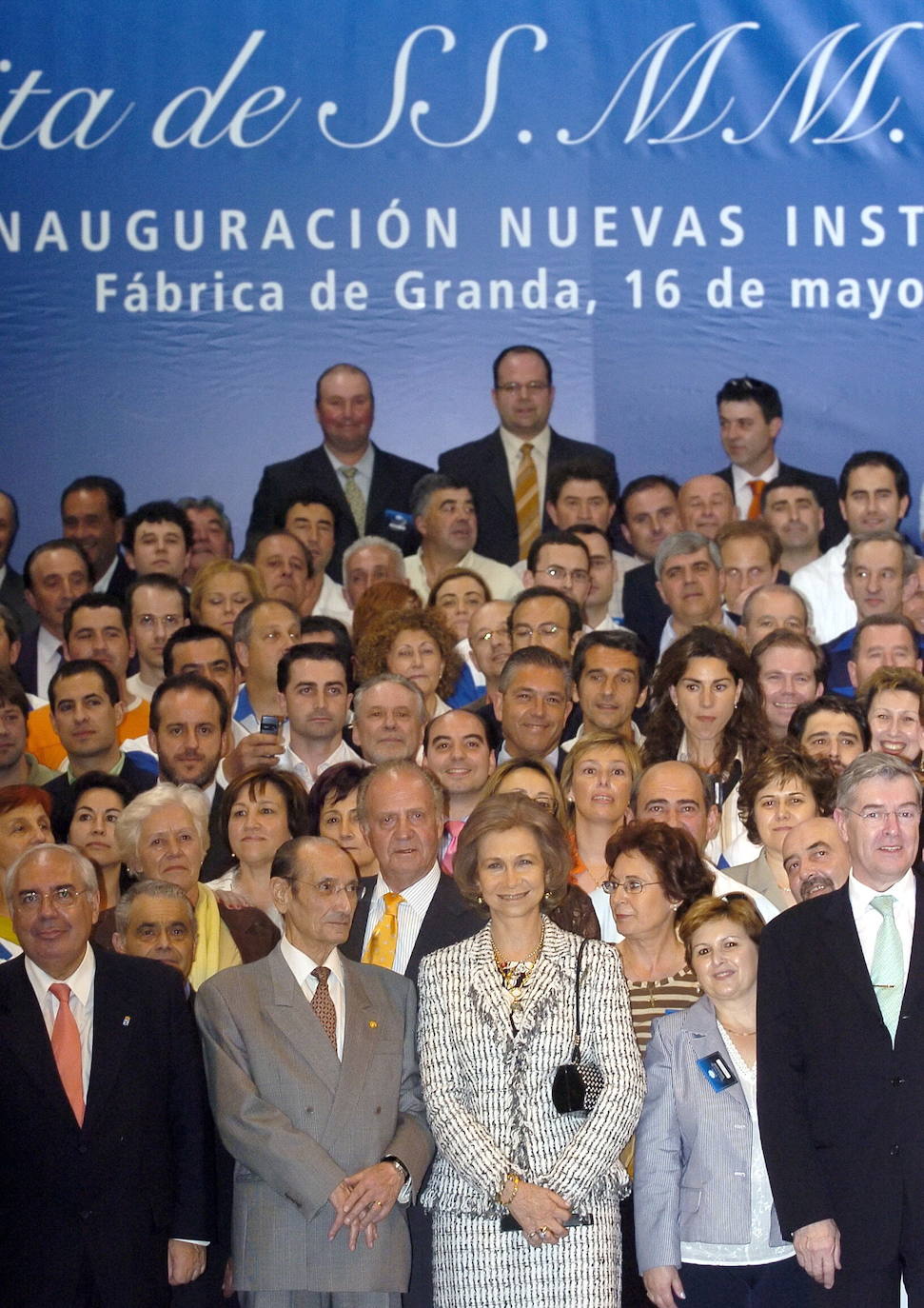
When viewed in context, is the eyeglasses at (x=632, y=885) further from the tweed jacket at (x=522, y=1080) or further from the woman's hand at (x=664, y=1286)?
the woman's hand at (x=664, y=1286)

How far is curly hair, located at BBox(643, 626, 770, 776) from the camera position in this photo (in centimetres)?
598

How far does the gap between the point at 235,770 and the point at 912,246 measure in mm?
4295

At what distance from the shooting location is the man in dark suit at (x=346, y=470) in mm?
8688

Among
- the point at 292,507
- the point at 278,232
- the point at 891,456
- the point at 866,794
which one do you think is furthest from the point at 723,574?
the point at 866,794

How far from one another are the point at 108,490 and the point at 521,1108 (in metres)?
5.16

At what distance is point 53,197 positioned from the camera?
9.03 metres

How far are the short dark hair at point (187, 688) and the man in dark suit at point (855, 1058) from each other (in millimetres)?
2605

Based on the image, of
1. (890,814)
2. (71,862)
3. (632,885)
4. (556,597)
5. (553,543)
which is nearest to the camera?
(890,814)

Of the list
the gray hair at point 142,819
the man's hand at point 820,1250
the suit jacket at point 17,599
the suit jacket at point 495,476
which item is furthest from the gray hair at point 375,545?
the man's hand at point 820,1250

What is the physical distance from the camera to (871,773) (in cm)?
406

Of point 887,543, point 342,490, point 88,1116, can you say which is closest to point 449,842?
point 88,1116

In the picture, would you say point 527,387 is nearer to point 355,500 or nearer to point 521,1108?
point 355,500

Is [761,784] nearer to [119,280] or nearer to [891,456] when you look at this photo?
[891,456]

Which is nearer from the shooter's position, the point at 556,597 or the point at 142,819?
the point at 142,819
